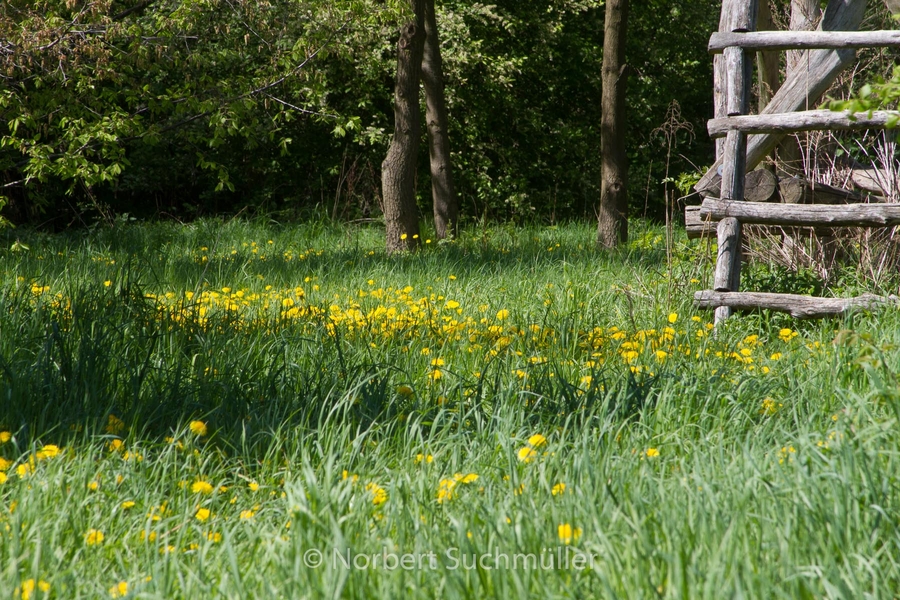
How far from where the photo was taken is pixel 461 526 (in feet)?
5.96

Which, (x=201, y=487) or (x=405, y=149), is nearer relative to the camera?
(x=201, y=487)

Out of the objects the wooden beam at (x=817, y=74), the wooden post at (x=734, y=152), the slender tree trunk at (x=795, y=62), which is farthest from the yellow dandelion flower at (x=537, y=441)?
the slender tree trunk at (x=795, y=62)

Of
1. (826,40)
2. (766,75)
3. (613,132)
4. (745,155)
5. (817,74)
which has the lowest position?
(745,155)

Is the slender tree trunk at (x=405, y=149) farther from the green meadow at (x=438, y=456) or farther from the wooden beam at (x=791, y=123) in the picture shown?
the green meadow at (x=438, y=456)

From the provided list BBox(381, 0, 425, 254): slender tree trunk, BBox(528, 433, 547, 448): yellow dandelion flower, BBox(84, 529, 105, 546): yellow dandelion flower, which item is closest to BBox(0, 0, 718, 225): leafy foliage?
BBox(381, 0, 425, 254): slender tree trunk

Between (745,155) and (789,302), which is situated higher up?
(745,155)

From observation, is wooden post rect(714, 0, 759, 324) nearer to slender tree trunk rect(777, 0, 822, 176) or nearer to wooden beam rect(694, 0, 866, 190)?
wooden beam rect(694, 0, 866, 190)

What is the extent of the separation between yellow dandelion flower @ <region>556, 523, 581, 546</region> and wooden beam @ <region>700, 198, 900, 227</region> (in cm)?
363

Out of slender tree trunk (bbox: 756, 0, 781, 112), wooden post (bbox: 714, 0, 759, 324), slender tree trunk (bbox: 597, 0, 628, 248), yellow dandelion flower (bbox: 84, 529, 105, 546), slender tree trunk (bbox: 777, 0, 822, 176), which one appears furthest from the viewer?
slender tree trunk (bbox: 597, 0, 628, 248)

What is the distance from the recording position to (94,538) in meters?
2.01

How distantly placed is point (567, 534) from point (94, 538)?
111 cm

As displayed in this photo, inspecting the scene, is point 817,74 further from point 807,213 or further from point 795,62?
point 795,62

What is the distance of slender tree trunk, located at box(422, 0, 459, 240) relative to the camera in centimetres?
1013

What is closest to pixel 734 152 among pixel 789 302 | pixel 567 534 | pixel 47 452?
pixel 789 302
